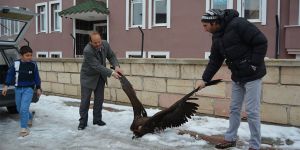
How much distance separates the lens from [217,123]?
6.59m

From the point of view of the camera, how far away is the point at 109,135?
5875mm

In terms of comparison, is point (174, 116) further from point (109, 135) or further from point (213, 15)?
point (213, 15)

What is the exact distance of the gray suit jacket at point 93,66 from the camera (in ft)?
19.9

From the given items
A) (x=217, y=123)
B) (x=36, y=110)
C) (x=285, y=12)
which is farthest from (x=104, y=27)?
(x=217, y=123)

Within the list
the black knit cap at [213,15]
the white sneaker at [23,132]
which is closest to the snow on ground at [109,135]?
the white sneaker at [23,132]

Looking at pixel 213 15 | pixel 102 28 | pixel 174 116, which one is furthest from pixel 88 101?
pixel 102 28

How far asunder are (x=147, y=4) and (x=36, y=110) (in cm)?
990

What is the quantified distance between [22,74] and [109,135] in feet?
5.53

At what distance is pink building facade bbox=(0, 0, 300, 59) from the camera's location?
13.3 meters

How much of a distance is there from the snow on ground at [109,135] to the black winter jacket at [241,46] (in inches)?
43.1

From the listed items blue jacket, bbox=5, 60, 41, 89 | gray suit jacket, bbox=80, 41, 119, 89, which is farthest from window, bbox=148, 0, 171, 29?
blue jacket, bbox=5, 60, 41, 89

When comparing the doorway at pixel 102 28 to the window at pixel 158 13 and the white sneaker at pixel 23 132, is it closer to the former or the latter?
the window at pixel 158 13

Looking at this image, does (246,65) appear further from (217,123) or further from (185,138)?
(217,123)

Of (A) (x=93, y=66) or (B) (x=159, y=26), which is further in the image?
(B) (x=159, y=26)
